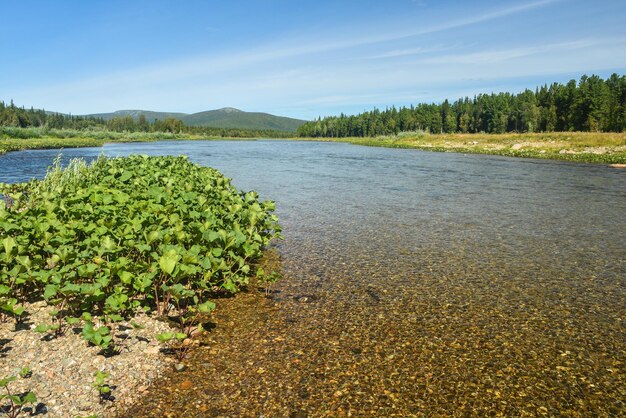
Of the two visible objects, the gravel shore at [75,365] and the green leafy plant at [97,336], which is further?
the green leafy plant at [97,336]

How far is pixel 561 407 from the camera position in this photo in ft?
18.8

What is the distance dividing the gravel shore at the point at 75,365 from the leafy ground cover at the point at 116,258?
0.29 m

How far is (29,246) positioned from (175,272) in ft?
10.8

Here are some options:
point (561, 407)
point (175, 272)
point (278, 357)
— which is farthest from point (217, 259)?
point (561, 407)

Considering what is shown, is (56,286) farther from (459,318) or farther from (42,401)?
(459,318)

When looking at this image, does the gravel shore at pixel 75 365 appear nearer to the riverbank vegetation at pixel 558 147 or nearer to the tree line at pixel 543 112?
the riverbank vegetation at pixel 558 147

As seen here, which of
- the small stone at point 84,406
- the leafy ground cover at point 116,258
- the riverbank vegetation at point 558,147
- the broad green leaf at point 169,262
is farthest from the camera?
the riverbank vegetation at point 558,147

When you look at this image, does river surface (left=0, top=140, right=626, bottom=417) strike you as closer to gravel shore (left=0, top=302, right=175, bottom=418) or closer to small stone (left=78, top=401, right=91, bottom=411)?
gravel shore (left=0, top=302, right=175, bottom=418)

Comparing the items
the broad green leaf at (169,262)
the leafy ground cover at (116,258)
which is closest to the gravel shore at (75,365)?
the leafy ground cover at (116,258)

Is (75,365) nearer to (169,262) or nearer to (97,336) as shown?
(97,336)

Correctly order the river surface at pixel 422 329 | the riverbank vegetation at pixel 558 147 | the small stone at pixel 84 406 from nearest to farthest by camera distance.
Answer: the small stone at pixel 84 406 < the river surface at pixel 422 329 < the riverbank vegetation at pixel 558 147

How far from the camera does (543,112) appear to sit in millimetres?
121125

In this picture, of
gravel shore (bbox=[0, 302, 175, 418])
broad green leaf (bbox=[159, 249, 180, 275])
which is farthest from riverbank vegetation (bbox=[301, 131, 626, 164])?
gravel shore (bbox=[0, 302, 175, 418])

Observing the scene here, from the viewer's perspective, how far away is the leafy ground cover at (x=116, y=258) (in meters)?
7.23
